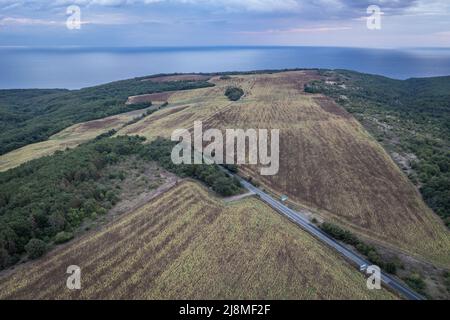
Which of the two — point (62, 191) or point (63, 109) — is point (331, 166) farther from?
point (63, 109)

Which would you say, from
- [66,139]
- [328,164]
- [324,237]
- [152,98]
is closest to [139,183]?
[324,237]

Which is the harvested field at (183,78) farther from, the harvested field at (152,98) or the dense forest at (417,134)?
the dense forest at (417,134)

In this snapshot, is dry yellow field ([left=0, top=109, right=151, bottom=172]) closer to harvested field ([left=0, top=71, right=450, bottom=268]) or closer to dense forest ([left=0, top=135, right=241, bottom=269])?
harvested field ([left=0, top=71, right=450, bottom=268])

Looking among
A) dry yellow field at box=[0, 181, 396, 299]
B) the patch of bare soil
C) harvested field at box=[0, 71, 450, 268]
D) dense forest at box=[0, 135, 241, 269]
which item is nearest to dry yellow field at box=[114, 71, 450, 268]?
harvested field at box=[0, 71, 450, 268]

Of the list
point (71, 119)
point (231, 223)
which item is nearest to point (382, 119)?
point (231, 223)

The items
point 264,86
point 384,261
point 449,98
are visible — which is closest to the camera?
point 384,261

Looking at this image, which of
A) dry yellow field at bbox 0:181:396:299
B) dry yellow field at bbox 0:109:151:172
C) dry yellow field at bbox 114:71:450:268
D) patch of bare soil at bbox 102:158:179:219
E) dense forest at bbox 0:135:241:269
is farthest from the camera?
dry yellow field at bbox 0:109:151:172

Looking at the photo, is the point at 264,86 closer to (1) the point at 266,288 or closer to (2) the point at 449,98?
(2) the point at 449,98
